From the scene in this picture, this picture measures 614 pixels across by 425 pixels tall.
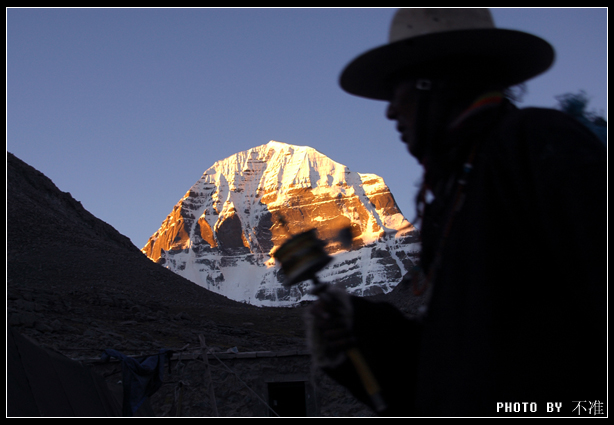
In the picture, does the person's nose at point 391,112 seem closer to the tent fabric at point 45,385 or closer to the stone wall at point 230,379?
the tent fabric at point 45,385

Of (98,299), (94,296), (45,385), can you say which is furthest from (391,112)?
(94,296)

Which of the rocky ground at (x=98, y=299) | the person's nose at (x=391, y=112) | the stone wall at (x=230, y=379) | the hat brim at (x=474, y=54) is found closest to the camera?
the hat brim at (x=474, y=54)

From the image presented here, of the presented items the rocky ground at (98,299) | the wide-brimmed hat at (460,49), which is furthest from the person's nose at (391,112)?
the rocky ground at (98,299)

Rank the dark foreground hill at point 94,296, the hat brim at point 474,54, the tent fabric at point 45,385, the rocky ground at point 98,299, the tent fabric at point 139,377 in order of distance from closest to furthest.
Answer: the hat brim at point 474,54, the tent fabric at point 45,385, the tent fabric at point 139,377, the rocky ground at point 98,299, the dark foreground hill at point 94,296

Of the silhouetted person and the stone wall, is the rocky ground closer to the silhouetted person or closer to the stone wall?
the stone wall

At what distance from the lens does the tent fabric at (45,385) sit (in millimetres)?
6238

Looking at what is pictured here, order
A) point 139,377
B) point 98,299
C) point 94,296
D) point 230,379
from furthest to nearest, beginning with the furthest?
1. point 94,296
2. point 98,299
3. point 230,379
4. point 139,377

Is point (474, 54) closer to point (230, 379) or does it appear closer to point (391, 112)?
point (391, 112)

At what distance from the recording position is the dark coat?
1.15m

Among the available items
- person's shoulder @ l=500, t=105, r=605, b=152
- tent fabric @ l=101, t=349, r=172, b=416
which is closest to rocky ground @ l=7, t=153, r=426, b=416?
tent fabric @ l=101, t=349, r=172, b=416

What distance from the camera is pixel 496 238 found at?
1.26 metres

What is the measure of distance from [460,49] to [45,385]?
7.10 m

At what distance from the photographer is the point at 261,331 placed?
3569 cm
